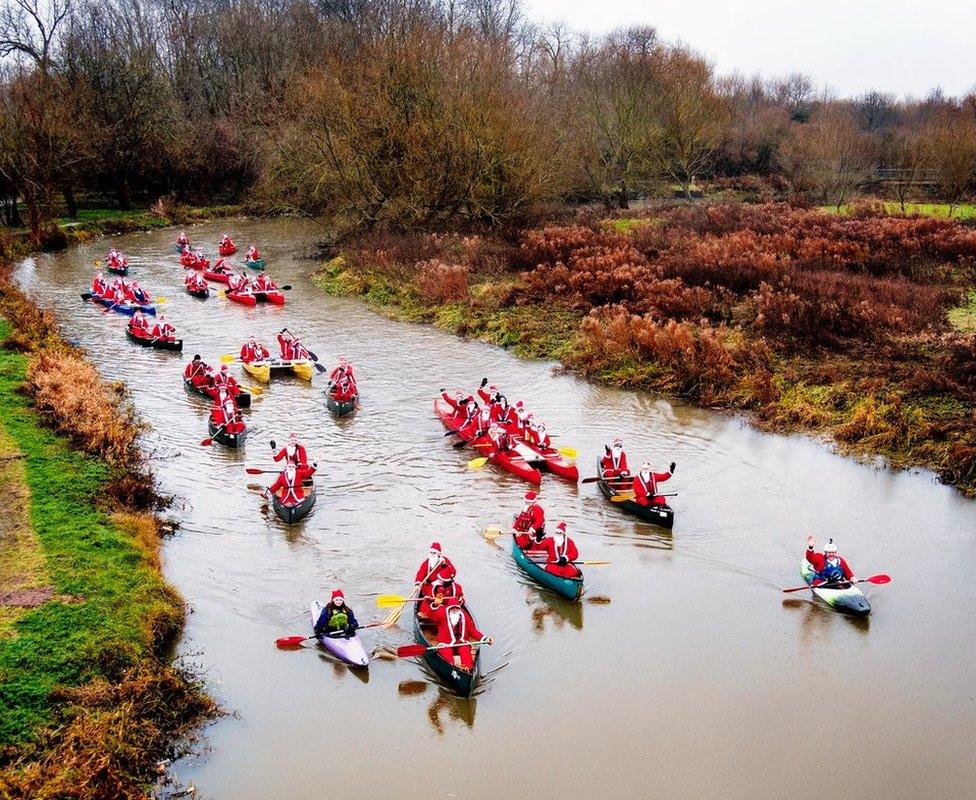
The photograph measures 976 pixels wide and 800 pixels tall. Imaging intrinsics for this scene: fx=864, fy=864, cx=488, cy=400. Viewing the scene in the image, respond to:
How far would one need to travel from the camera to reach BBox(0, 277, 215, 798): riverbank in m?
9.60

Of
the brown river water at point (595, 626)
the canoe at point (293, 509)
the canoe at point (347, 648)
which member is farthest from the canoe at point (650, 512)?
the canoe at point (347, 648)

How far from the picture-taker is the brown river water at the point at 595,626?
10.4m

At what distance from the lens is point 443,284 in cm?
3275

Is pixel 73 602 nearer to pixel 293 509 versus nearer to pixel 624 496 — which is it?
pixel 293 509

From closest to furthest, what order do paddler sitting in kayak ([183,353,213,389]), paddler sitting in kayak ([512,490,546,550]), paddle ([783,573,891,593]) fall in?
paddle ([783,573,891,593]) → paddler sitting in kayak ([512,490,546,550]) → paddler sitting in kayak ([183,353,213,389])

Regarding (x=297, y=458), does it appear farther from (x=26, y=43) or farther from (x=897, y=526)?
(x=26, y=43)

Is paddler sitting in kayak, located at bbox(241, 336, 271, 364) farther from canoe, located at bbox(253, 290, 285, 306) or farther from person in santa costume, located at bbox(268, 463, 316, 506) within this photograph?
person in santa costume, located at bbox(268, 463, 316, 506)

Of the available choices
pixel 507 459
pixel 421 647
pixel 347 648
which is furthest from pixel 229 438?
pixel 421 647

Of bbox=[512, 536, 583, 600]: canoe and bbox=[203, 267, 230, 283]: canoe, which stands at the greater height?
bbox=[203, 267, 230, 283]: canoe

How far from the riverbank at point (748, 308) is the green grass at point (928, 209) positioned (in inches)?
134

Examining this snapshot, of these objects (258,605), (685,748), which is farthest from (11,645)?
(685,748)

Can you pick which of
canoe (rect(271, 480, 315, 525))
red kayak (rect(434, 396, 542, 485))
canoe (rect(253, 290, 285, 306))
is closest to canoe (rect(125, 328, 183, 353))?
canoe (rect(253, 290, 285, 306))

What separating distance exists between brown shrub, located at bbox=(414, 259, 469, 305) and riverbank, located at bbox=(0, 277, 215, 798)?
15.5 meters

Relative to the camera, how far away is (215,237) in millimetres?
49906
